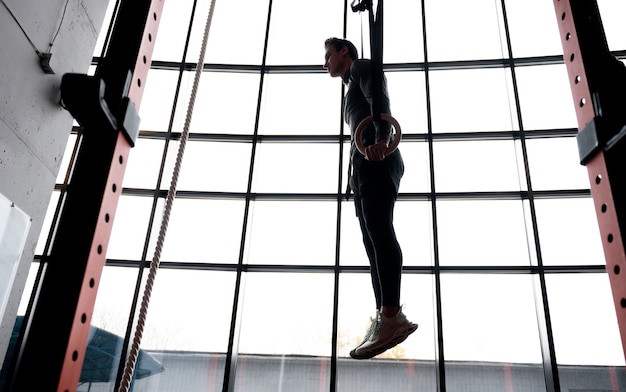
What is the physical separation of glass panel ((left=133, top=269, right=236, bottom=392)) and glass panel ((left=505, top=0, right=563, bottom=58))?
11.0ft

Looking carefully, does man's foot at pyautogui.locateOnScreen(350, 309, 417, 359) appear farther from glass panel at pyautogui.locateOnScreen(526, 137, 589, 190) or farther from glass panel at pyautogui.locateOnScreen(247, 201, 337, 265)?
glass panel at pyautogui.locateOnScreen(526, 137, 589, 190)

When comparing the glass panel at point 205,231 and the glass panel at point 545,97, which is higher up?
the glass panel at point 545,97

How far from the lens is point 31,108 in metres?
2.54

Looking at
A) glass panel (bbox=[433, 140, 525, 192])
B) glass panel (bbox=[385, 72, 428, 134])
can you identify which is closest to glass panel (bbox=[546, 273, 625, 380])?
glass panel (bbox=[433, 140, 525, 192])

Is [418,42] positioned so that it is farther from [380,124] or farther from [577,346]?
[380,124]

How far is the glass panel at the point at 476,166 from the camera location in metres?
3.71

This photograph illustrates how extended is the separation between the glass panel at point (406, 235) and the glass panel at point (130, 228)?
1.65 meters

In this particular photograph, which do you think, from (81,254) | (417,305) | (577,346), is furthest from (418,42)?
(81,254)

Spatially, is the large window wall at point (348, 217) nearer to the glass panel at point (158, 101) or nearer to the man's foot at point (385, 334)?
the glass panel at point (158, 101)

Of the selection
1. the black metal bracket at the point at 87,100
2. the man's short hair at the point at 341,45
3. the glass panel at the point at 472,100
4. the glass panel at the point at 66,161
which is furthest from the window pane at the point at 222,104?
the black metal bracket at the point at 87,100

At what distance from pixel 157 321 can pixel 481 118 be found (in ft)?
10.5

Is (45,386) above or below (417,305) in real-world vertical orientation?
below

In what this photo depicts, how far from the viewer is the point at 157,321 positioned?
3422 millimetres

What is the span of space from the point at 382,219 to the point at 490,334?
88.8 inches
